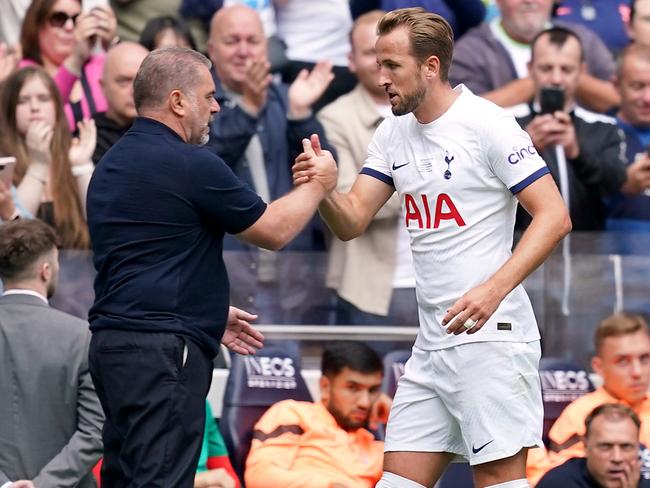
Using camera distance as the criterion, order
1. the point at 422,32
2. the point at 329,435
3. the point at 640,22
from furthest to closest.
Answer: the point at 640,22 → the point at 329,435 → the point at 422,32

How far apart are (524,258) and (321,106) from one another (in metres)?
3.89

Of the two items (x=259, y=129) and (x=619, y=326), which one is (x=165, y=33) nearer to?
(x=259, y=129)

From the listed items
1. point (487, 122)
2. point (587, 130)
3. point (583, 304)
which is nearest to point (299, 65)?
point (587, 130)

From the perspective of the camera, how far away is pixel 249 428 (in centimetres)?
727

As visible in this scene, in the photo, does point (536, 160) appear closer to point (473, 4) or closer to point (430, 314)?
point (430, 314)

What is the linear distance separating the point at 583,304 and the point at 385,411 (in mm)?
1346

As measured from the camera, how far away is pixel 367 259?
7.89m

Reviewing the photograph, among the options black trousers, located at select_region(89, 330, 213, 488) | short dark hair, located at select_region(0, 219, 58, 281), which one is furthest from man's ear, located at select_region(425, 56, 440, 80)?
short dark hair, located at select_region(0, 219, 58, 281)

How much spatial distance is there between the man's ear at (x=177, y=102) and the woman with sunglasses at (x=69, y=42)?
3.44 meters

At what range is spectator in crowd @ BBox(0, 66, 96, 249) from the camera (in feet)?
25.1

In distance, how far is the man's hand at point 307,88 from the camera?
315 inches

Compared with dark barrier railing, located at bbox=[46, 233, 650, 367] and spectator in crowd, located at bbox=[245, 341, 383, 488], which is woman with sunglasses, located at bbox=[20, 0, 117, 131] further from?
spectator in crowd, located at bbox=[245, 341, 383, 488]

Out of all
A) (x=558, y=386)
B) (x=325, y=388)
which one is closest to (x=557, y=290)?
(x=558, y=386)

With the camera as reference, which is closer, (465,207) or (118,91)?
(465,207)
